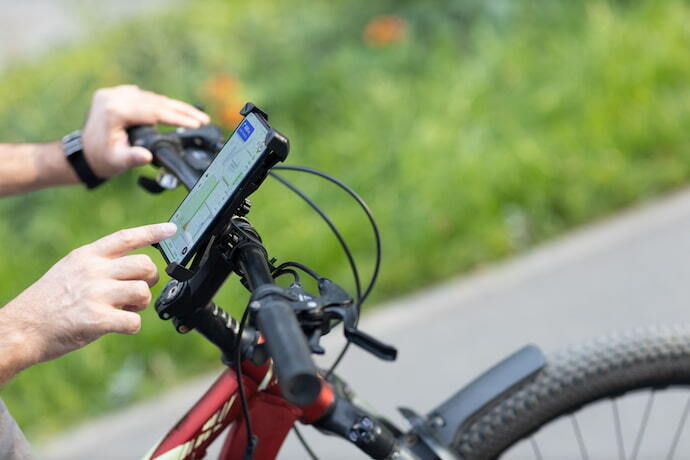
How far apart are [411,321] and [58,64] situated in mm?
3454

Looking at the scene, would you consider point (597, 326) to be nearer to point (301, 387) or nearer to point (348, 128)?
point (348, 128)

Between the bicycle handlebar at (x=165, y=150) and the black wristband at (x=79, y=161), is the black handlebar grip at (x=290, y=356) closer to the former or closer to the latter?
the bicycle handlebar at (x=165, y=150)

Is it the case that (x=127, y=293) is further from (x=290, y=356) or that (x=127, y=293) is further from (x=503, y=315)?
(x=503, y=315)

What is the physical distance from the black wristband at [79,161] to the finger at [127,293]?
752mm

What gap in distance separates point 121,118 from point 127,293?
2.38 ft

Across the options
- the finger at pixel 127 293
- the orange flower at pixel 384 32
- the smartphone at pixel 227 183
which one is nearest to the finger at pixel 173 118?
the smartphone at pixel 227 183

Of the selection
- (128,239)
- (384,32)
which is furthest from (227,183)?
(384,32)

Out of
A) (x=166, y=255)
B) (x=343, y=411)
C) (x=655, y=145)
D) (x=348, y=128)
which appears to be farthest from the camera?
(x=348, y=128)

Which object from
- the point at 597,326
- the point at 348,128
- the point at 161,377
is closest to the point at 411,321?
the point at 597,326

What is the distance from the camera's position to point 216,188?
140cm

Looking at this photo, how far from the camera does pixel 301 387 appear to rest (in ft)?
3.96

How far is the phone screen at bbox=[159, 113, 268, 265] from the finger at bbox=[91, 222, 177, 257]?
1.3 inches

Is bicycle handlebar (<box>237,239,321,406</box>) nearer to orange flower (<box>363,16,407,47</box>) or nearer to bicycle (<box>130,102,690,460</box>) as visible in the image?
bicycle (<box>130,102,690,460</box>)

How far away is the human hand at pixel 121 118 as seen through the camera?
6.52ft
